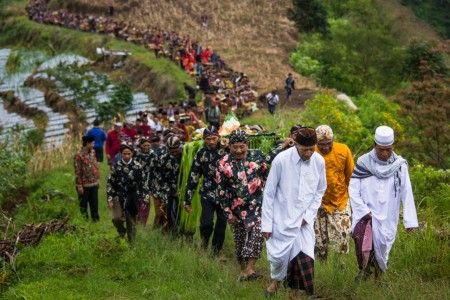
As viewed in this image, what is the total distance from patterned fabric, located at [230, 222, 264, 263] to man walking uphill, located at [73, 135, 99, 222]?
13.8 ft

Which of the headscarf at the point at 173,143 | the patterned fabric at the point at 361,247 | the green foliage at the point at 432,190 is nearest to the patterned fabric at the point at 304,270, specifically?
the patterned fabric at the point at 361,247

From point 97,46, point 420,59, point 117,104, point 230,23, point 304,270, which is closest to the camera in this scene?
point 304,270

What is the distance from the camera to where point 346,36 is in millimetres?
32969

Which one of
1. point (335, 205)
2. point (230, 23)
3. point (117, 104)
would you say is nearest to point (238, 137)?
point (335, 205)

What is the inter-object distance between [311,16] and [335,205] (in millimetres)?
36454

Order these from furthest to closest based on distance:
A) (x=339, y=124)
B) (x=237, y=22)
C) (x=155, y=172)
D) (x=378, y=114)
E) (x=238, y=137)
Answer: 1. (x=237, y=22)
2. (x=378, y=114)
3. (x=339, y=124)
4. (x=155, y=172)
5. (x=238, y=137)

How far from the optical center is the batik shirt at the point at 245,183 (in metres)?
7.98

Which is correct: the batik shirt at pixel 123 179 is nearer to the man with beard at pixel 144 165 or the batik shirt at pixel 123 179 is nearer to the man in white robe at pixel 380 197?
the man with beard at pixel 144 165

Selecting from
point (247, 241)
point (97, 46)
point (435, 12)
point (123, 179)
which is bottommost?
point (97, 46)

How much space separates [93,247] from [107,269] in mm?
610

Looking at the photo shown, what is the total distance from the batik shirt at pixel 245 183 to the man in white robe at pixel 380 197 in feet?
4.09

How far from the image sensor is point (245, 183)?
7984 mm

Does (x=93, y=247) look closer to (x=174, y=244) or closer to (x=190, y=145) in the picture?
(x=174, y=244)

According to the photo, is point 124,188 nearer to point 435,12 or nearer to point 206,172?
point 206,172
